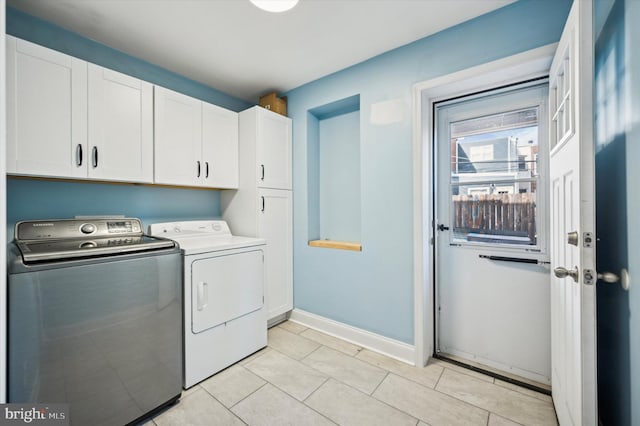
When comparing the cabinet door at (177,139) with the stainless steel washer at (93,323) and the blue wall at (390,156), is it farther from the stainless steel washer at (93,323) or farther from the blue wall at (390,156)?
the blue wall at (390,156)

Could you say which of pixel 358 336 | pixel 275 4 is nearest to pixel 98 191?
pixel 275 4

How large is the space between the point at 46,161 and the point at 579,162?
2.72m

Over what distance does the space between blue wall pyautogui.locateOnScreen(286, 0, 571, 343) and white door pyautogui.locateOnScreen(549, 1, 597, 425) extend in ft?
1.57

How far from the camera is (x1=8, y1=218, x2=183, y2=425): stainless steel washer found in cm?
118

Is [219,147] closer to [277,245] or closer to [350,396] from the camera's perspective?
[277,245]

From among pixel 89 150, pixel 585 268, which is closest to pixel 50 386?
pixel 89 150

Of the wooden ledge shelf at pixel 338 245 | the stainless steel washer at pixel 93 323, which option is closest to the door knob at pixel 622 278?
the wooden ledge shelf at pixel 338 245

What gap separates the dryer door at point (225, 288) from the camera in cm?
184

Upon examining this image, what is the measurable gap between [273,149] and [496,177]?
197 centimetres

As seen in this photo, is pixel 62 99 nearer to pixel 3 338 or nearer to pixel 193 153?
pixel 193 153

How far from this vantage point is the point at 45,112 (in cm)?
159

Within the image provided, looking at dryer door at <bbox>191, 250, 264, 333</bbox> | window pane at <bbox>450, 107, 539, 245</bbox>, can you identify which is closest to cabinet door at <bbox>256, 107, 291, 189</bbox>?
dryer door at <bbox>191, 250, 264, 333</bbox>

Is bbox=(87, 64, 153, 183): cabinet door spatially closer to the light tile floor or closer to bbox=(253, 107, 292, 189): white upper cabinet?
bbox=(253, 107, 292, 189): white upper cabinet

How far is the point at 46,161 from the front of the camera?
62.8 inches
